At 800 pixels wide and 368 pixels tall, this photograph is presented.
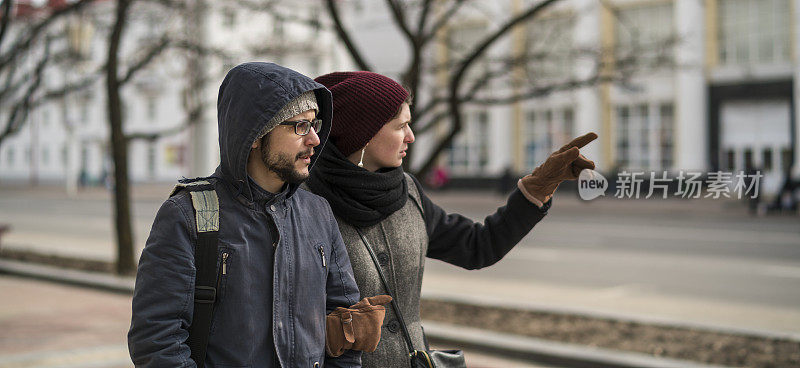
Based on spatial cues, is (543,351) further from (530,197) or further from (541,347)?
(530,197)

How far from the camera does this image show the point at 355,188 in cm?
247

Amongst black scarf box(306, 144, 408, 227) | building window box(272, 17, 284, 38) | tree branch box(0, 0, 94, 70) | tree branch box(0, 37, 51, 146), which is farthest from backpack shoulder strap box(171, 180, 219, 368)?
tree branch box(0, 37, 51, 146)

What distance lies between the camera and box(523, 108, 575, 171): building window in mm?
34344

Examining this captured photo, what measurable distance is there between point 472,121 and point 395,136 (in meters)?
35.5

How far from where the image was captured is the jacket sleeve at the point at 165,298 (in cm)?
193

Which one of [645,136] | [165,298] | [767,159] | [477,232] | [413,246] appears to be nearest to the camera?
[165,298]

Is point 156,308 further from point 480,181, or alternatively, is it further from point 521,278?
point 480,181

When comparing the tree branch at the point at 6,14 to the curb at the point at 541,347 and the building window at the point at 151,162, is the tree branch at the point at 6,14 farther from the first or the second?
the building window at the point at 151,162

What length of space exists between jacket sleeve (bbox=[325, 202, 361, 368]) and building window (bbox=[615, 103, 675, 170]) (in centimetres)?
3157

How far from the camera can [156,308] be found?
6.36ft

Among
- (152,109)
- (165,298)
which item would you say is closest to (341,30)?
(165,298)

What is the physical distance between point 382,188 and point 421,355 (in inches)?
21.7

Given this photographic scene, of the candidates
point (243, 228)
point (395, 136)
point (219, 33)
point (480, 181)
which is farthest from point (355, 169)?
point (219, 33)

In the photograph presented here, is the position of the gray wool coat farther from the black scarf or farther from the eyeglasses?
the eyeglasses
